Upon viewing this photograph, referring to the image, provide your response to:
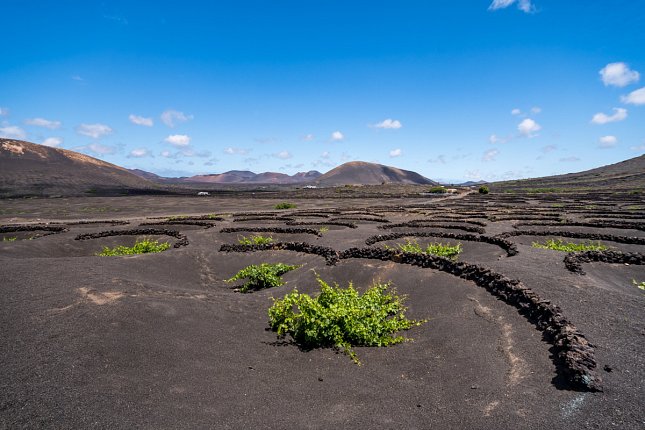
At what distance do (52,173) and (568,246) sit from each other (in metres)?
124

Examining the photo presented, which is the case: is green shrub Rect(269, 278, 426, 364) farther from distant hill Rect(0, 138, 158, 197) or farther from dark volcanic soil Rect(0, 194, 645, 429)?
distant hill Rect(0, 138, 158, 197)

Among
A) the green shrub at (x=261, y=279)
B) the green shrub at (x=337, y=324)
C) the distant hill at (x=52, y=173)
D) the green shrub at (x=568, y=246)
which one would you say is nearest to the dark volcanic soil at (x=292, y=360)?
the green shrub at (x=337, y=324)

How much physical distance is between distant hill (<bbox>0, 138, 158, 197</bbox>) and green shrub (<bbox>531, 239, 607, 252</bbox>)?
93039 mm

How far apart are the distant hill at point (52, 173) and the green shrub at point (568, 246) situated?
305 feet

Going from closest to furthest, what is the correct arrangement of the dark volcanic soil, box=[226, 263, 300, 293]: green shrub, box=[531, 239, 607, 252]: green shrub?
the dark volcanic soil → box=[226, 263, 300, 293]: green shrub → box=[531, 239, 607, 252]: green shrub

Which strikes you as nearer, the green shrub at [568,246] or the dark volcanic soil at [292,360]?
the dark volcanic soil at [292,360]

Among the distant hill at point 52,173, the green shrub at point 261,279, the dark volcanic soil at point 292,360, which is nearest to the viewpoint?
the dark volcanic soil at point 292,360

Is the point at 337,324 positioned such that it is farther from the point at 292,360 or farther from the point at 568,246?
the point at 568,246

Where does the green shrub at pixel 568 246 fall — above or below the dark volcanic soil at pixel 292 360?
above

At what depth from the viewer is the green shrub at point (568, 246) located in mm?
19028

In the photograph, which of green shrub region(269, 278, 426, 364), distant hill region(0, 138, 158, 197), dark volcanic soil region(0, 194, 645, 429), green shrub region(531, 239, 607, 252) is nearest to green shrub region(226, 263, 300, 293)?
dark volcanic soil region(0, 194, 645, 429)

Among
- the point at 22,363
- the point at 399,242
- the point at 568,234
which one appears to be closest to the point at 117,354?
the point at 22,363

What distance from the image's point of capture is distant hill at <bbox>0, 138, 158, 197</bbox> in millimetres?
88144

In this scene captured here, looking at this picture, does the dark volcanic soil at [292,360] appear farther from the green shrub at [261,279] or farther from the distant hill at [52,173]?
the distant hill at [52,173]
